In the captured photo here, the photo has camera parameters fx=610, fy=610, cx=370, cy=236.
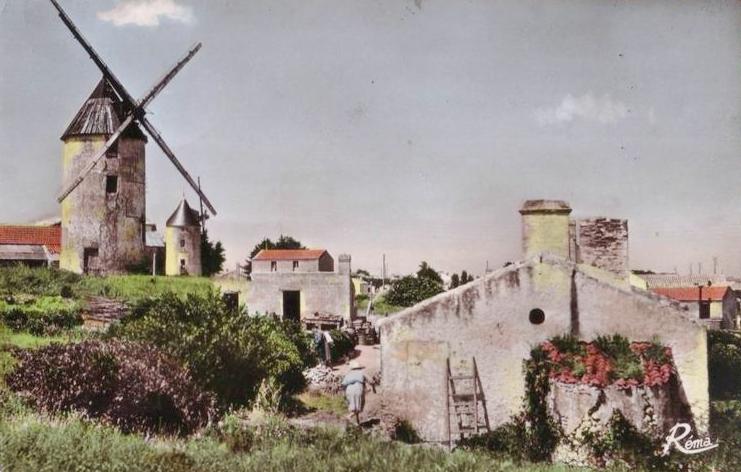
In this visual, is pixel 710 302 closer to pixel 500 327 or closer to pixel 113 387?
pixel 500 327

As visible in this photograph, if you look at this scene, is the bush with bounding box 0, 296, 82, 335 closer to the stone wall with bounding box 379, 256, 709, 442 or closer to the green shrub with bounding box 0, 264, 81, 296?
the green shrub with bounding box 0, 264, 81, 296

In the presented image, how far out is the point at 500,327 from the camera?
11367 mm

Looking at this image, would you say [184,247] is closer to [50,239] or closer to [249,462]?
[50,239]

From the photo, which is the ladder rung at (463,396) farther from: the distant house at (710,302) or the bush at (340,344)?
the distant house at (710,302)

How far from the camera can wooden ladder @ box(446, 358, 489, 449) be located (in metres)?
11.2

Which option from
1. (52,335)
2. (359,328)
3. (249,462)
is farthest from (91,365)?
(359,328)

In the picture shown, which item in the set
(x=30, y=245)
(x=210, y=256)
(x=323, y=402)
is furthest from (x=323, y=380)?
(x=210, y=256)

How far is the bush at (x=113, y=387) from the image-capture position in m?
8.68

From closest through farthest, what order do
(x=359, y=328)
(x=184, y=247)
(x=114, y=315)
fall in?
1. (x=114, y=315)
2. (x=359, y=328)
3. (x=184, y=247)

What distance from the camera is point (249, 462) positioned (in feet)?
21.5

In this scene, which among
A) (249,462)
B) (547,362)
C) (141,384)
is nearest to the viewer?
(249,462)

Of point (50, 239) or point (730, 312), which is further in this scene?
point (730, 312)

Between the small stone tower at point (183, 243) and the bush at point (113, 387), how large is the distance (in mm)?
23576

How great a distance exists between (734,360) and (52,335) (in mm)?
19339
